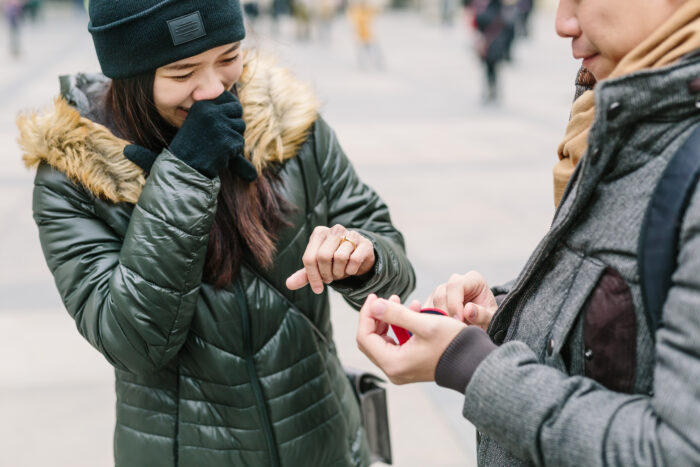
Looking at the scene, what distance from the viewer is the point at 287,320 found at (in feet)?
5.82

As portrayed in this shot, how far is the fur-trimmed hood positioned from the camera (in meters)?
1.68

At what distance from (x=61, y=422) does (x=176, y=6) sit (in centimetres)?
247

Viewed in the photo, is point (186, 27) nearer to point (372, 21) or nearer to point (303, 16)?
point (372, 21)

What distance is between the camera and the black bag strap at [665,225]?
955 millimetres

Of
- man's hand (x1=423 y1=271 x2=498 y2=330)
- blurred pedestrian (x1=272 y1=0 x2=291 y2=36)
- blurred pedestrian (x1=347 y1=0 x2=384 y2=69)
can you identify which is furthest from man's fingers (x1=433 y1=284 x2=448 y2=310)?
blurred pedestrian (x1=272 y1=0 x2=291 y2=36)

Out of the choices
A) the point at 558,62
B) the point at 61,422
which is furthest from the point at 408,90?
the point at 61,422

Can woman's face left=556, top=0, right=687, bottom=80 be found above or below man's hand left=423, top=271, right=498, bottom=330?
above

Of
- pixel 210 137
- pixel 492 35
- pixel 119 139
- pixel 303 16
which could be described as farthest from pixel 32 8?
pixel 210 137

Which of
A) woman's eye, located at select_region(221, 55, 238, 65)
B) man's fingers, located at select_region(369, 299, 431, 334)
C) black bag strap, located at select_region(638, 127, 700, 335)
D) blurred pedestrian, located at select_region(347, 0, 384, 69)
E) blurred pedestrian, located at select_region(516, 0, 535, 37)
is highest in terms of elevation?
woman's eye, located at select_region(221, 55, 238, 65)

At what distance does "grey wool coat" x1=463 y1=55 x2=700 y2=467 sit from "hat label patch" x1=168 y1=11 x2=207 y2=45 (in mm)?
918

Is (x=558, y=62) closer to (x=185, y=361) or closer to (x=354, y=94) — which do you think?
(x=354, y=94)

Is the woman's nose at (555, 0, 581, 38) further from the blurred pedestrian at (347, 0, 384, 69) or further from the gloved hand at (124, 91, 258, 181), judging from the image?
the blurred pedestrian at (347, 0, 384, 69)

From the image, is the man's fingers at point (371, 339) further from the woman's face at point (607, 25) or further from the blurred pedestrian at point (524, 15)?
the blurred pedestrian at point (524, 15)

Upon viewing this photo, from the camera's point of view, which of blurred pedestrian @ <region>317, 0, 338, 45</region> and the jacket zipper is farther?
blurred pedestrian @ <region>317, 0, 338, 45</region>
